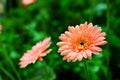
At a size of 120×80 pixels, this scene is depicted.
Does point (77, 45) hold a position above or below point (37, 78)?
below

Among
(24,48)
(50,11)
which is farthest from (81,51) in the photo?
(50,11)

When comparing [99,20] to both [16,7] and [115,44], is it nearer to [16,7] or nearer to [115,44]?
[115,44]

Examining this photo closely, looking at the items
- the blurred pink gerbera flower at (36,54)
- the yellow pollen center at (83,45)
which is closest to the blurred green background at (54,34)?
the blurred pink gerbera flower at (36,54)

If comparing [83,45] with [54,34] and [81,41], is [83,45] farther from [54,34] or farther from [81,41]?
[54,34]

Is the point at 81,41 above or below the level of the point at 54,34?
below

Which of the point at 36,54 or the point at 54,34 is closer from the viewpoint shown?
the point at 36,54

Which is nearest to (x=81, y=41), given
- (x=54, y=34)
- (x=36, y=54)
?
(x=36, y=54)

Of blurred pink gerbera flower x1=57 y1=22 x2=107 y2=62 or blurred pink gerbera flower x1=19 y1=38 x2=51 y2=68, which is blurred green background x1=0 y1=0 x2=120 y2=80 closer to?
blurred pink gerbera flower x1=19 y1=38 x2=51 y2=68
